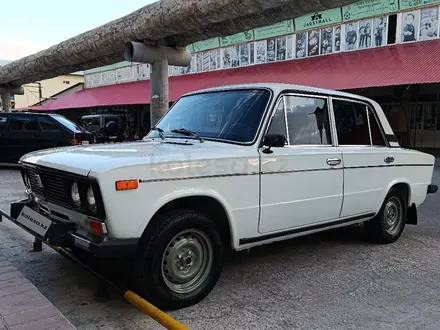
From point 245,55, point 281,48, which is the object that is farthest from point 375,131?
point 245,55

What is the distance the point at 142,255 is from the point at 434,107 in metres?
19.1

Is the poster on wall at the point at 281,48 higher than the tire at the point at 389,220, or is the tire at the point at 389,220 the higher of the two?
the poster on wall at the point at 281,48

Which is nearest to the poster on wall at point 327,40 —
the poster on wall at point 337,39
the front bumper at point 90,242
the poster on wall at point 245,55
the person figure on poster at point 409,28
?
the poster on wall at point 337,39

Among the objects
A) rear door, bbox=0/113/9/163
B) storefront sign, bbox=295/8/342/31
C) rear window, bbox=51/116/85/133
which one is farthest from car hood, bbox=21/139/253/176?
storefront sign, bbox=295/8/342/31

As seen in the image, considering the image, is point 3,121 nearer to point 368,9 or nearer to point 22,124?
point 22,124

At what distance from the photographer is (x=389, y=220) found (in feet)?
17.7

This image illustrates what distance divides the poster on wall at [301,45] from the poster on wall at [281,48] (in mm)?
733

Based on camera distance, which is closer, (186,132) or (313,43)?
(186,132)

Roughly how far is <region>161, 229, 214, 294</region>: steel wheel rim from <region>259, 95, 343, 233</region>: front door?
58cm

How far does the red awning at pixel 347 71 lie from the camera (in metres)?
14.5

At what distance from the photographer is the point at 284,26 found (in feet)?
68.9

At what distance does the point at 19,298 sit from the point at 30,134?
29.6ft

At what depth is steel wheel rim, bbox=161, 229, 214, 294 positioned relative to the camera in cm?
332

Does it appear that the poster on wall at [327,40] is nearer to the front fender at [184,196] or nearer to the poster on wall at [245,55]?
the poster on wall at [245,55]
